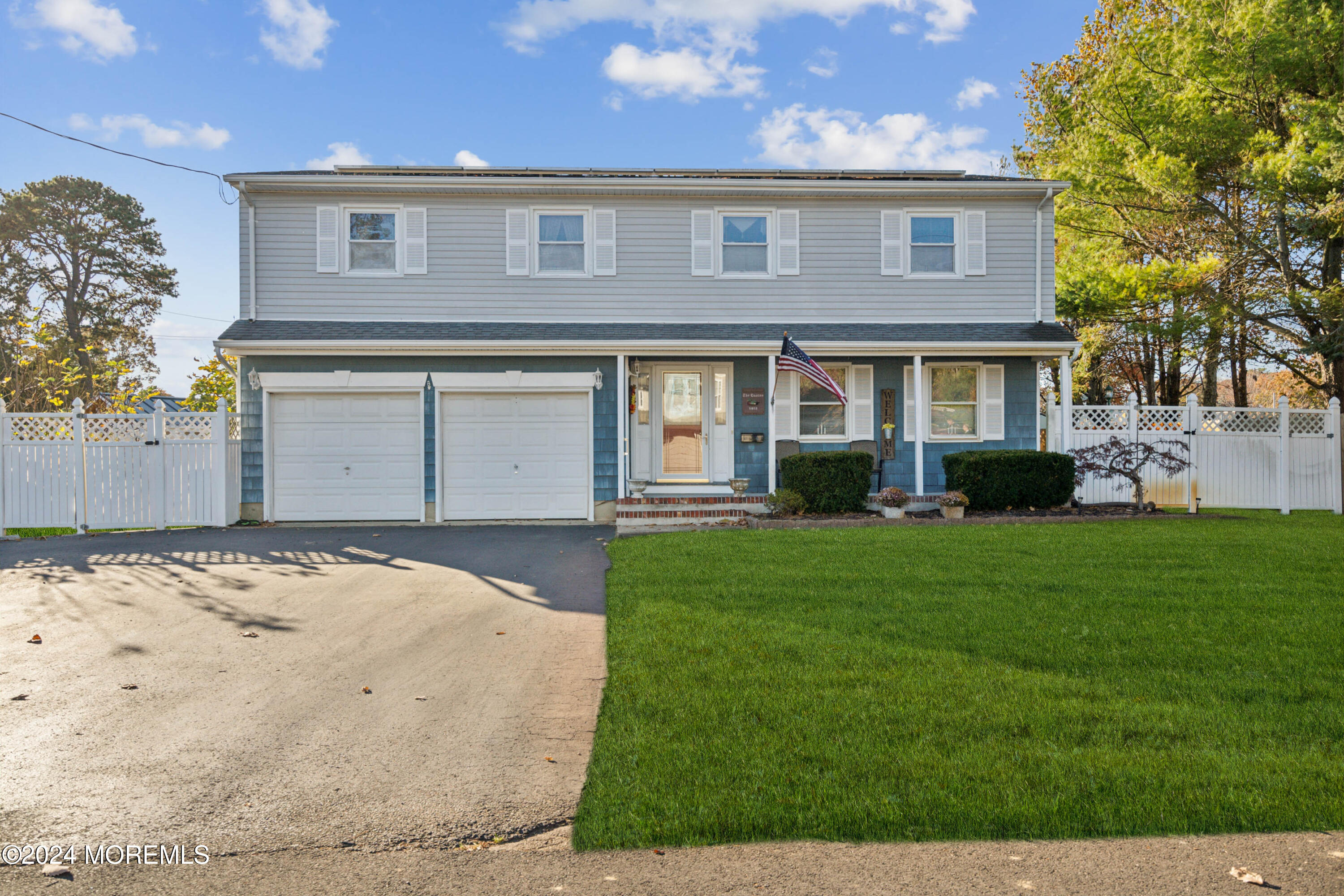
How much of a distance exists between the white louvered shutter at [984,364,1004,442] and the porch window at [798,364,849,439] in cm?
252

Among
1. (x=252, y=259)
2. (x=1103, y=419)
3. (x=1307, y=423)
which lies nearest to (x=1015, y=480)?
(x=1103, y=419)

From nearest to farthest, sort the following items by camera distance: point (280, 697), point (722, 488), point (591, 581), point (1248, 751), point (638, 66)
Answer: point (1248, 751), point (280, 697), point (591, 581), point (722, 488), point (638, 66)

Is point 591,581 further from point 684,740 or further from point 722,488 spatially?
point 722,488

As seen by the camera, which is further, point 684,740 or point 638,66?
point 638,66

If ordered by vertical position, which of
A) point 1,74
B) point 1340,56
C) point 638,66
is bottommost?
point 1,74

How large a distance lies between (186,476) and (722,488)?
28.2 feet

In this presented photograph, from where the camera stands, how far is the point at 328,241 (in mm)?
12875

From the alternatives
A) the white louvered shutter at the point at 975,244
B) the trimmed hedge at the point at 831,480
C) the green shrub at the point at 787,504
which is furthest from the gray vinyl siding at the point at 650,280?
the green shrub at the point at 787,504

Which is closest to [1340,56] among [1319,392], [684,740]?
[1319,392]

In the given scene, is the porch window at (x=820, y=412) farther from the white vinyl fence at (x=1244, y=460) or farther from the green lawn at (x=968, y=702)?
the green lawn at (x=968, y=702)

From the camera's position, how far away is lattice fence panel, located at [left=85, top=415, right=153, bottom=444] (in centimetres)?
1109

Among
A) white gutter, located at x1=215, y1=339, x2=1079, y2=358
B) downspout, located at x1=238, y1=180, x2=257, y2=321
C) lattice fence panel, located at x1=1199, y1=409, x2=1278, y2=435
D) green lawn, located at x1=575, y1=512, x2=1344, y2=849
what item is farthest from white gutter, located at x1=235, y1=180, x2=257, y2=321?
lattice fence panel, located at x1=1199, y1=409, x2=1278, y2=435

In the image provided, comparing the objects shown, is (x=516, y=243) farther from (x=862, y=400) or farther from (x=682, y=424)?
(x=862, y=400)

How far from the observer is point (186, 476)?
11516 millimetres
